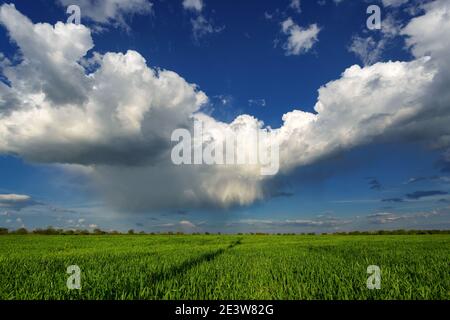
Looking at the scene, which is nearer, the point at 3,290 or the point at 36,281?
the point at 3,290
